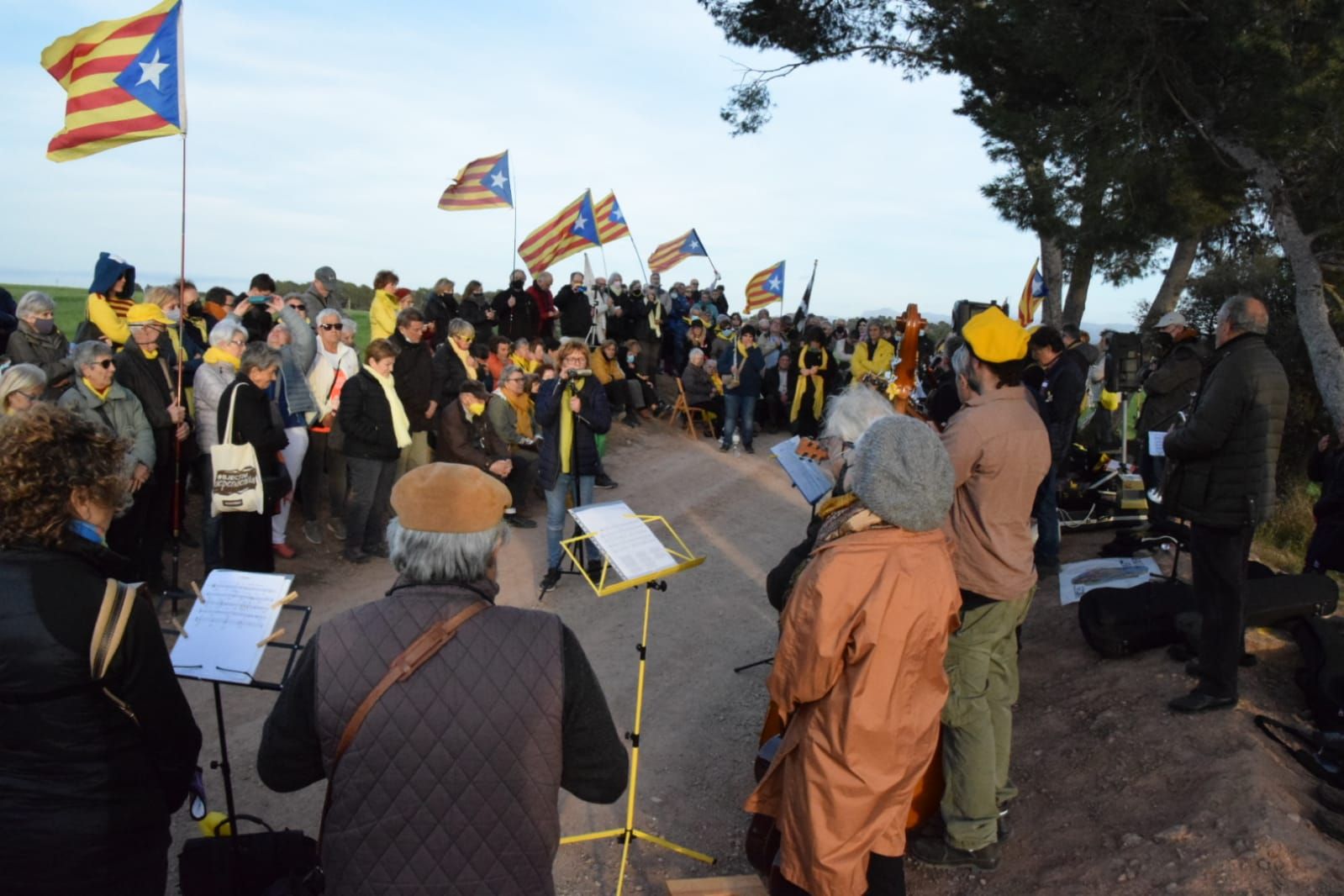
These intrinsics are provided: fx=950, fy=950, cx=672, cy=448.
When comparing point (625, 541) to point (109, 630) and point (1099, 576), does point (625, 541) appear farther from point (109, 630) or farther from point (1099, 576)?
point (1099, 576)

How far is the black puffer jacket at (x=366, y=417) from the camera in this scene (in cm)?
826

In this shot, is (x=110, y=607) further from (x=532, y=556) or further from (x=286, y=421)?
(x=532, y=556)

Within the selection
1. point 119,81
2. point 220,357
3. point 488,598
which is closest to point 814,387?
point 220,357

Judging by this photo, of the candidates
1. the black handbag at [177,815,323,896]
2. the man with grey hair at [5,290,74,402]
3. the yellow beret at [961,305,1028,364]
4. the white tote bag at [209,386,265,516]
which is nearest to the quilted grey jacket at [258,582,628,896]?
the black handbag at [177,815,323,896]

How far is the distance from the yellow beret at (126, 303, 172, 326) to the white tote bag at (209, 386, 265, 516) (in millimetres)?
1021

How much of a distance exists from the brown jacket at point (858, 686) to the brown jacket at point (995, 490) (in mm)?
947

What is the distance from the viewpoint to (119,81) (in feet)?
22.1

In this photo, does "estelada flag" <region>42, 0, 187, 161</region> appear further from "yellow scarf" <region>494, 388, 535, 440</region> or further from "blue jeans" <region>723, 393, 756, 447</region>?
"blue jeans" <region>723, 393, 756, 447</region>

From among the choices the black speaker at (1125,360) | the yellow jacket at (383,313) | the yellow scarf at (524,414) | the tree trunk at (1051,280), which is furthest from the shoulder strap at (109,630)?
the tree trunk at (1051,280)

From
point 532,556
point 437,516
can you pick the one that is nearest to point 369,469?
point 532,556

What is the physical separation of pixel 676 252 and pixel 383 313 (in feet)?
39.1

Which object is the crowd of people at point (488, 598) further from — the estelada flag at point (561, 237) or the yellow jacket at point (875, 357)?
the estelada flag at point (561, 237)

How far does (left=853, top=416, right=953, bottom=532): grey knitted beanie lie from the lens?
3.19m

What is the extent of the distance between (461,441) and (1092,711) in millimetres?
6338
